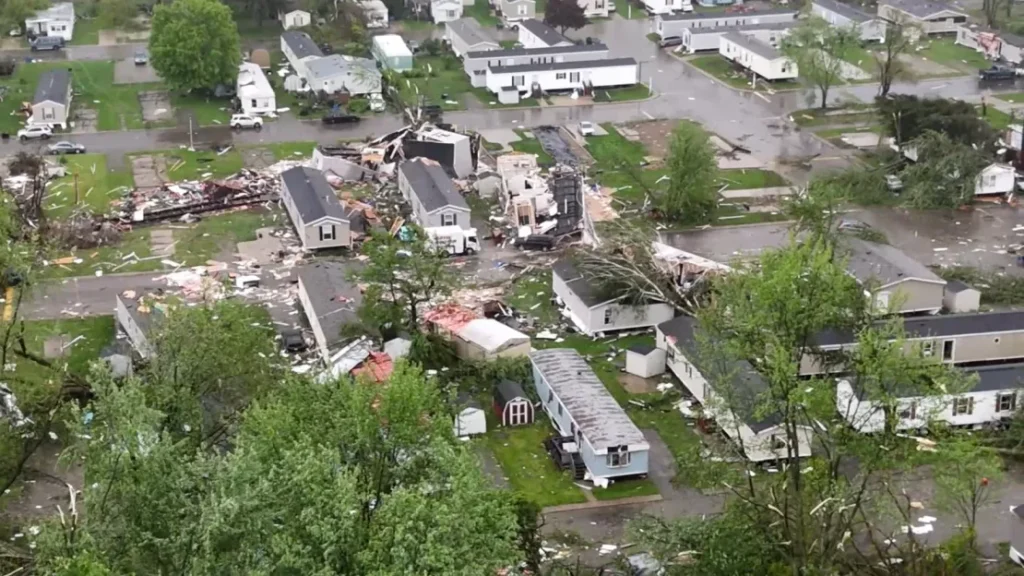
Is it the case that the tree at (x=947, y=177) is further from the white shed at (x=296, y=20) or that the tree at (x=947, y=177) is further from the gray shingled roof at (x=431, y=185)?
the white shed at (x=296, y=20)

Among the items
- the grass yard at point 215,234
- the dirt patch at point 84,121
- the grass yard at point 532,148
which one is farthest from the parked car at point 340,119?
the grass yard at point 215,234

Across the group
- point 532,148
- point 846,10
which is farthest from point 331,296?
point 846,10

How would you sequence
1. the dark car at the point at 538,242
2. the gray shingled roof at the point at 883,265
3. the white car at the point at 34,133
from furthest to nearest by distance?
the white car at the point at 34,133
the dark car at the point at 538,242
the gray shingled roof at the point at 883,265

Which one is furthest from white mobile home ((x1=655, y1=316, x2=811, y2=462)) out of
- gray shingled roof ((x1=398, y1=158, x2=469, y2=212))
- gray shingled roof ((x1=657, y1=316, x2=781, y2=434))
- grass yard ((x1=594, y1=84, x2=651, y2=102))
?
grass yard ((x1=594, y1=84, x2=651, y2=102))

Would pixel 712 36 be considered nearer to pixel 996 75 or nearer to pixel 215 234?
pixel 996 75

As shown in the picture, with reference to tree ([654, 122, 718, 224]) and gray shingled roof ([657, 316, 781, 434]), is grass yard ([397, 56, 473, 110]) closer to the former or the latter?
tree ([654, 122, 718, 224])
